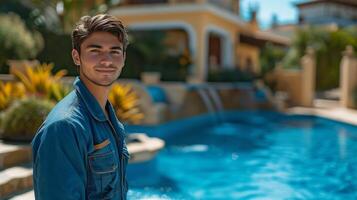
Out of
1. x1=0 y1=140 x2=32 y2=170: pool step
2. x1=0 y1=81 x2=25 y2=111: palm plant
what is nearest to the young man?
x1=0 y1=140 x2=32 y2=170: pool step

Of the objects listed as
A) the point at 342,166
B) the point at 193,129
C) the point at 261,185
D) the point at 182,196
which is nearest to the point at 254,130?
the point at 193,129

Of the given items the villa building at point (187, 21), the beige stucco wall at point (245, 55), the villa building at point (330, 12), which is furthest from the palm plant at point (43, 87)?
the villa building at point (330, 12)

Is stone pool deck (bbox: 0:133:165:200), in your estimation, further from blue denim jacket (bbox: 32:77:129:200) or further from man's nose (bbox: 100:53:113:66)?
man's nose (bbox: 100:53:113:66)

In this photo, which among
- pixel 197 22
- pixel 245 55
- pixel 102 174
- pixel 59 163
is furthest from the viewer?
pixel 245 55

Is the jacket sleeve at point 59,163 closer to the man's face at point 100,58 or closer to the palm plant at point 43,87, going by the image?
the man's face at point 100,58

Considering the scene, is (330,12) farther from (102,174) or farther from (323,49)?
(102,174)

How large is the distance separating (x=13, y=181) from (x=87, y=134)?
3285mm

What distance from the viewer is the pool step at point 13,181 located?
4.34 metres

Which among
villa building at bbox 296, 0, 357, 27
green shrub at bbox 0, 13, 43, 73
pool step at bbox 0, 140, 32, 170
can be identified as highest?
villa building at bbox 296, 0, 357, 27

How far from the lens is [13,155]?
17.3 feet

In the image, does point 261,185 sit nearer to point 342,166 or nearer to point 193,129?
point 342,166

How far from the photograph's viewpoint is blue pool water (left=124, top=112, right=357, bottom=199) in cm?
654

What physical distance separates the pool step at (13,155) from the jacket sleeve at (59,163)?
3.90 meters

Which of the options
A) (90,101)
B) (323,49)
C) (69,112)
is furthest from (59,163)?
(323,49)
